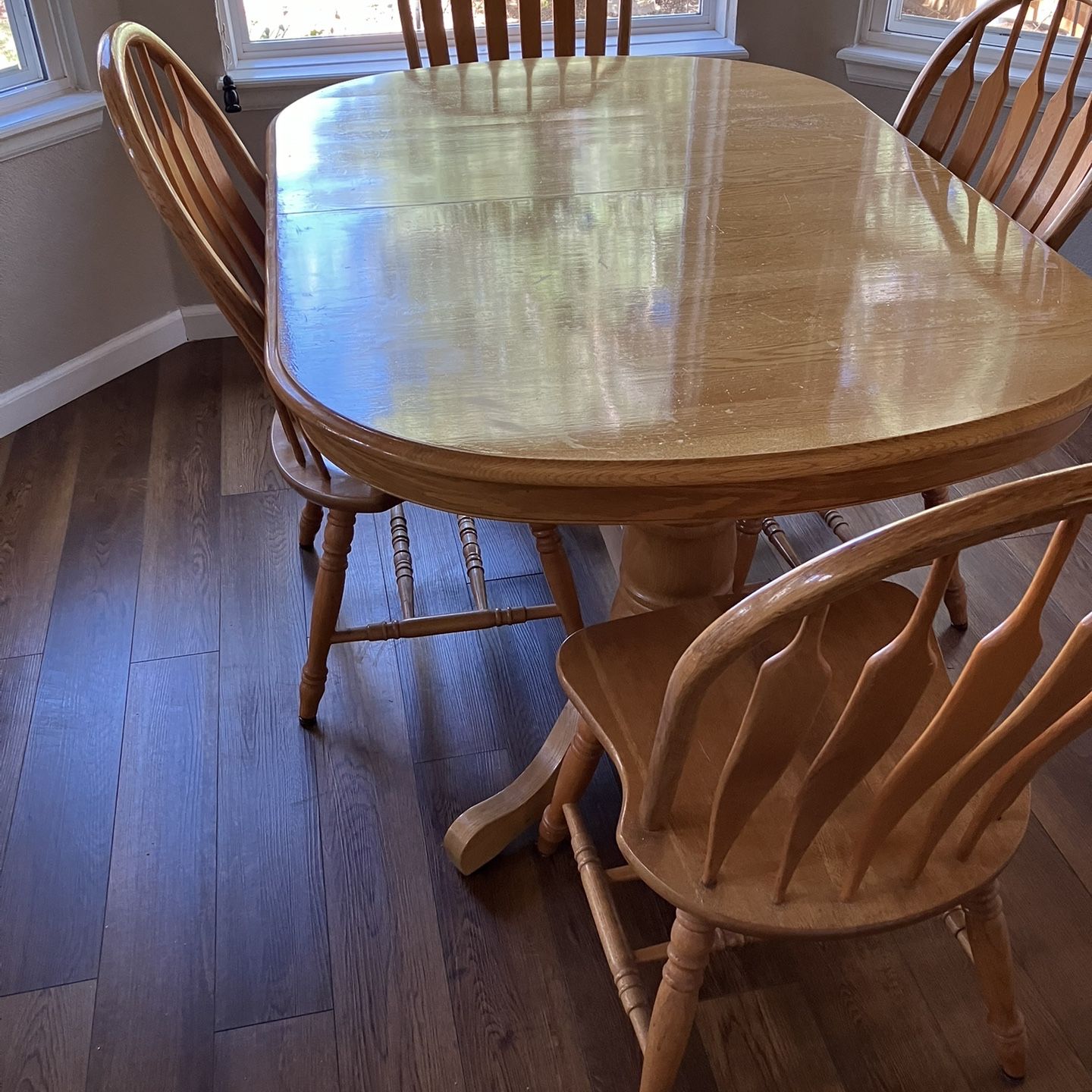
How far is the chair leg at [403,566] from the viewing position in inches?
65.7

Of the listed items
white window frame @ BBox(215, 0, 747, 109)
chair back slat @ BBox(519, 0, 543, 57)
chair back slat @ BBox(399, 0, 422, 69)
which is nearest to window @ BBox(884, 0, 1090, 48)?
white window frame @ BBox(215, 0, 747, 109)

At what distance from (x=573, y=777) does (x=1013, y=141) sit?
44.4 inches

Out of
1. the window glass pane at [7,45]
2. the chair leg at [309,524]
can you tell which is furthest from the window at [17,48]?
the chair leg at [309,524]

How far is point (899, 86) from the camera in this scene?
268cm

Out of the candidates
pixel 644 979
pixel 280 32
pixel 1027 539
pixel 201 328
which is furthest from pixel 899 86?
pixel 644 979

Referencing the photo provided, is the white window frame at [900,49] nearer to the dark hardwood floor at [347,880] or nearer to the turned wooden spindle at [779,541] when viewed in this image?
the dark hardwood floor at [347,880]

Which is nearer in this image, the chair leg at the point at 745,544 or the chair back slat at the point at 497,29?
the chair leg at the point at 745,544

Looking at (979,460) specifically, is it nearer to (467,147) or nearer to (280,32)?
(467,147)

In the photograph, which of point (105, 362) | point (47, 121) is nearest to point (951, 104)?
point (47, 121)

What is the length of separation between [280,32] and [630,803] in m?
2.35

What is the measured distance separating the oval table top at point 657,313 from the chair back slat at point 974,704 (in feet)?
0.69

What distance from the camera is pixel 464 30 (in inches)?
81.2

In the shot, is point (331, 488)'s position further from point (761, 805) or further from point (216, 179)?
point (761, 805)

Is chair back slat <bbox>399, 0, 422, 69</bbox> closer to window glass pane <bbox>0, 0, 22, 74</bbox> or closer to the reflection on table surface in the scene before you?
the reflection on table surface
